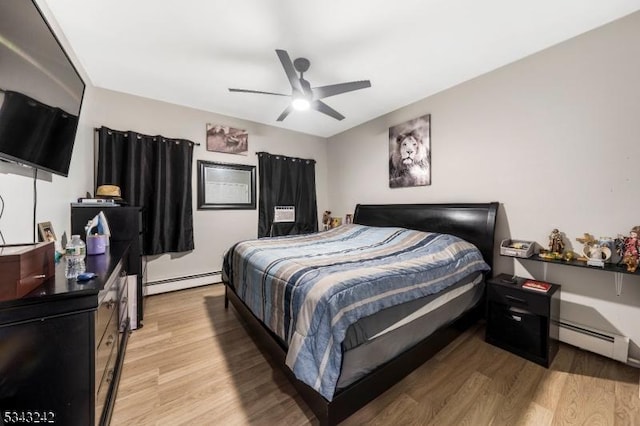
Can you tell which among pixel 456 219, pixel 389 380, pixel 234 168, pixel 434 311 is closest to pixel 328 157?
pixel 234 168

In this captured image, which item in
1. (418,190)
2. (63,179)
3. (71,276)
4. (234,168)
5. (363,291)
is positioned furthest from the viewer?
(234,168)

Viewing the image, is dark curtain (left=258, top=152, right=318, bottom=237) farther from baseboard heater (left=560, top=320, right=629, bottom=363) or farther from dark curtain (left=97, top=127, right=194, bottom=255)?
baseboard heater (left=560, top=320, right=629, bottom=363)

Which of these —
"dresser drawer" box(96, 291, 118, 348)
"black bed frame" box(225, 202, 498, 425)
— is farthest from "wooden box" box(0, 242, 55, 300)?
"black bed frame" box(225, 202, 498, 425)

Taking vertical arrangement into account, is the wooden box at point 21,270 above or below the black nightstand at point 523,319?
above

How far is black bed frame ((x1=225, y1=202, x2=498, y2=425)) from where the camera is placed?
4.28 ft

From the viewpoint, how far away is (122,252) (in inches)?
72.1

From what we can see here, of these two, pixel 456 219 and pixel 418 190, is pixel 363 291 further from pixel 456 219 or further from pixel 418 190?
pixel 418 190

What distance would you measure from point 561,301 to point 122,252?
3616mm

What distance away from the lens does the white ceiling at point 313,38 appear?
1.78 m

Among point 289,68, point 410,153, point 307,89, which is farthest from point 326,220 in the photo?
point 289,68

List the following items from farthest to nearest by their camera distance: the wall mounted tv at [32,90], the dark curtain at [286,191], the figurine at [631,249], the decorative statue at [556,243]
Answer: the dark curtain at [286,191], the decorative statue at [556,243], the figurine at [631,249], the wall mounted tv at [32,90]

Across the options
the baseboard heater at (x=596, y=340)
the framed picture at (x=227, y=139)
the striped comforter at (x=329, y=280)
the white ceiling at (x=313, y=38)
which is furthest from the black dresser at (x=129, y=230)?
the baseboard heater at (x=596, y=340)

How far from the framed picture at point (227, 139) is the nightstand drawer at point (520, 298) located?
363cm

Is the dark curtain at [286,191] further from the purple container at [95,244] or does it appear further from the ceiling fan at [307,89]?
the purple container at [95,244]
